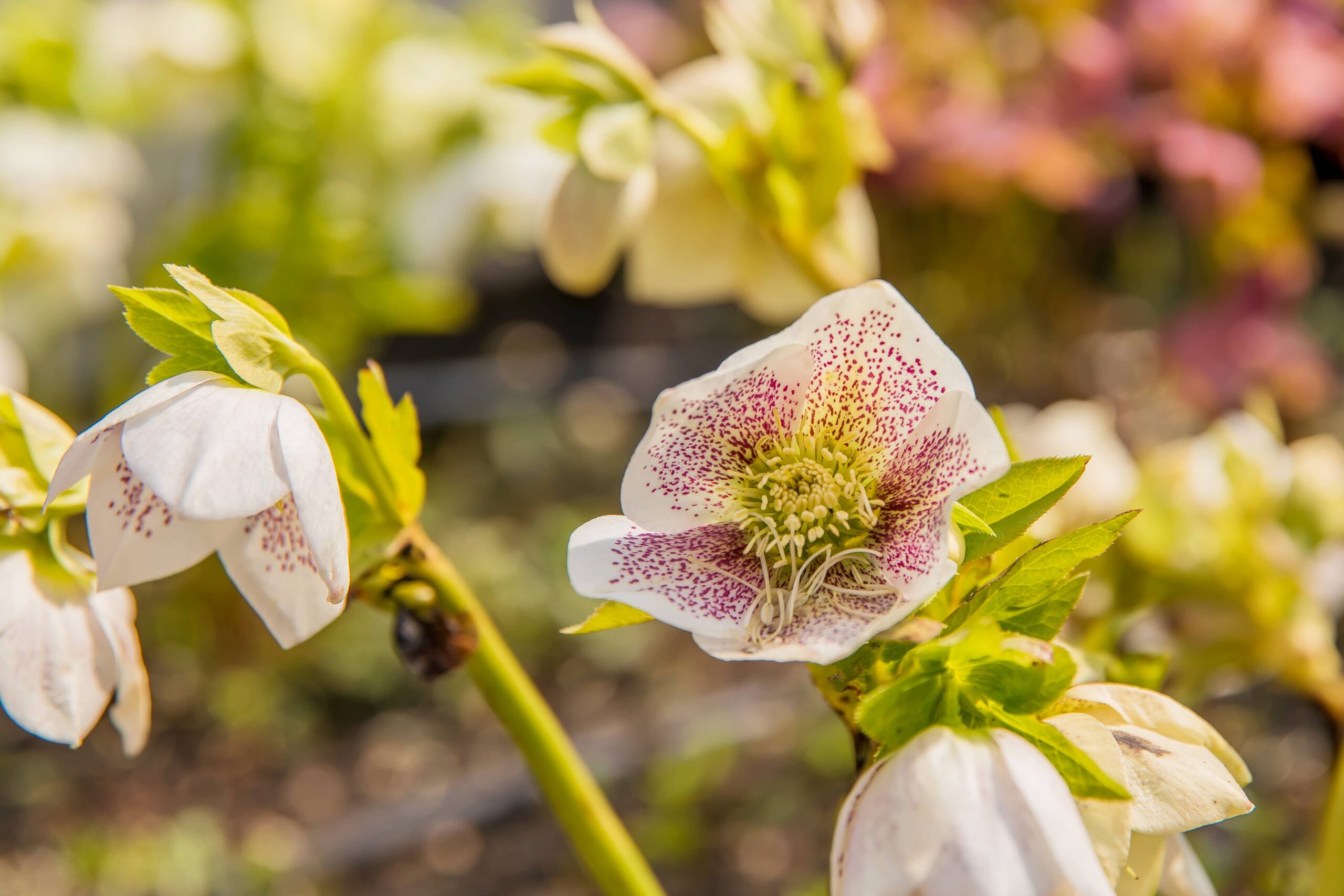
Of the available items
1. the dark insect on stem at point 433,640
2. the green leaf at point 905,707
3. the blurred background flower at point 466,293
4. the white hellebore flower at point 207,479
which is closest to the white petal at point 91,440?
the white hellebore flower at point 207,479

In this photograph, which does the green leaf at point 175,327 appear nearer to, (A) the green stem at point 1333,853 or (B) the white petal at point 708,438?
(B) the white petal at point 708,438

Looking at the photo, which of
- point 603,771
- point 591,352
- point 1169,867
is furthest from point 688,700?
point 1169,867

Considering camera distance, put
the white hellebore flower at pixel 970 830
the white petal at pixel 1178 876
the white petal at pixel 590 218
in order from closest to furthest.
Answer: the white hellebore flower at pixel 970 830 → the white petal at pixel 1178 876 → the white petal at pixel 590 218

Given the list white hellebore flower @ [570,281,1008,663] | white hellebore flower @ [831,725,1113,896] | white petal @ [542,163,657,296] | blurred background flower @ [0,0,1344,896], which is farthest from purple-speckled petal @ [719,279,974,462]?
blurred background flower @ [0,0,1344,896]

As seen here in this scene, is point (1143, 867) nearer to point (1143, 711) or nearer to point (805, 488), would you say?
point (1143, 711)

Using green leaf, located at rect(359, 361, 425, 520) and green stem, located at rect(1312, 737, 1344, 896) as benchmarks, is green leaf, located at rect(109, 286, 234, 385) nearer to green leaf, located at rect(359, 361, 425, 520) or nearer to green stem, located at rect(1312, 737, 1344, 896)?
green leaf, located at rect(359, 361, 425, 520)

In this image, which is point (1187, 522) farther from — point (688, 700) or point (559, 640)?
point (559, 640)
